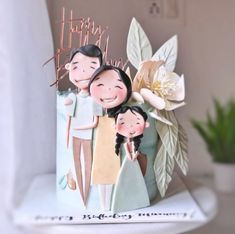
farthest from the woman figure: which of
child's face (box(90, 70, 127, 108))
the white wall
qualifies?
the white wall

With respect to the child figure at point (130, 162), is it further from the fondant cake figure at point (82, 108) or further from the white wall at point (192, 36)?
the white wall at point (192, 36)

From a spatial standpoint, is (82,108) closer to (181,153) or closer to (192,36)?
(181,153)

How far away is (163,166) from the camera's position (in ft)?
1.82

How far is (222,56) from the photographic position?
2.32 ft

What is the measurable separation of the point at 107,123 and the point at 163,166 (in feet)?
Answer: 0.33

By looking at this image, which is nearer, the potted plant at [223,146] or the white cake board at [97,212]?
the white cake board at [97,212]

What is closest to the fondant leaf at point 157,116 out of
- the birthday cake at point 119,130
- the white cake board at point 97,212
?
the birthday cake at point 119,130

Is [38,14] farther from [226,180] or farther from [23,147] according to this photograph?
[226,180]

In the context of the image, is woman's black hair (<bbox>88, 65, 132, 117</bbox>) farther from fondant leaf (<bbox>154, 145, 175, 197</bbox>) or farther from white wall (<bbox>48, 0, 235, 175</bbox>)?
white wall (<bbox>48, 0, 235, 175</bbox>)

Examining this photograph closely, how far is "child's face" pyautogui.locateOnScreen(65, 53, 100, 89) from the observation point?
52cm

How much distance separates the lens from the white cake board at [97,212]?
514 mm

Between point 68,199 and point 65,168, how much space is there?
43 millimetres

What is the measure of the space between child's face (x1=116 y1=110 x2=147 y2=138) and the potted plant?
197 mm

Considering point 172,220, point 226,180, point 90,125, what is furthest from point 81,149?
point 226,180
